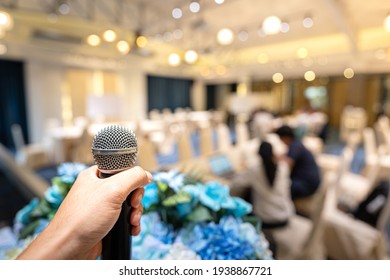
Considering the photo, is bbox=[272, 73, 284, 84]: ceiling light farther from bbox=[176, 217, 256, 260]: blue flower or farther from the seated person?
bbox=[176, 217, 256, 260]: blue flower

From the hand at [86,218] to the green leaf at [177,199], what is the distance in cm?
22

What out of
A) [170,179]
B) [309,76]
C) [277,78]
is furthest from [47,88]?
[309,76]

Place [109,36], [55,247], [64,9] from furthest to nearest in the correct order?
[64,9] → [109,36] → [55,247]

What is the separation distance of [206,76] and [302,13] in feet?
7.55

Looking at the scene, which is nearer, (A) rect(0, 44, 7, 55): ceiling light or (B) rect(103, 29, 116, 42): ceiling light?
(B) rect(103, 29, 116, 42): ceiling light

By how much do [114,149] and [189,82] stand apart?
4586 millimetres

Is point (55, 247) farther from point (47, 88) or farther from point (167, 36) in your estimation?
point (47, 88)

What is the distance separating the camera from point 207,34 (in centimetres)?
516

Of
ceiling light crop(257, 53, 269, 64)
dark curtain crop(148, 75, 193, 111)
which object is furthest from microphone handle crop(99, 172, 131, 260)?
ceiling light crop(257, 53, 269, 64)

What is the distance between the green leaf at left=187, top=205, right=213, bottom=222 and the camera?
22.6 inches

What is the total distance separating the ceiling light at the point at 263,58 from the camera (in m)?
9.06

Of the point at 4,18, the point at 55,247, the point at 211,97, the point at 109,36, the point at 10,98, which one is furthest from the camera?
the point at 10,98

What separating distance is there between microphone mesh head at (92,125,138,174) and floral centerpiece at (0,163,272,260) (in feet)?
0.63

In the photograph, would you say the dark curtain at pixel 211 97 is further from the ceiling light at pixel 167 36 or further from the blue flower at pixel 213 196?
the blue flower at pixel 213 196
